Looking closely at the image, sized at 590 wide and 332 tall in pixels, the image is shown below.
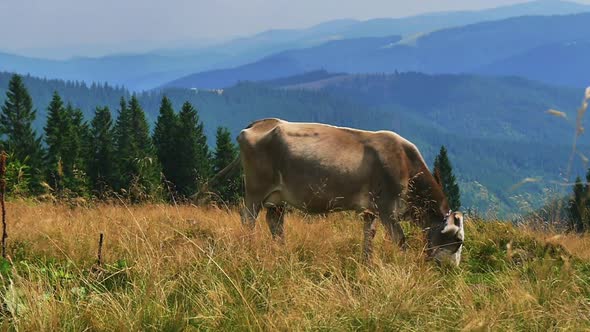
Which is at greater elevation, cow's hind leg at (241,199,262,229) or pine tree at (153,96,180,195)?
cow's hind leg at (241,199,262,229)

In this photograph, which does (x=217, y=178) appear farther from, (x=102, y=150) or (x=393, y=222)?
(x=102, y=150)

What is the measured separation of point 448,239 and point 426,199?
755mm

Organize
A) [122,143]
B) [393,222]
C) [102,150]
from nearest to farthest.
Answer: [393,222]
[102,150]
[122,143]

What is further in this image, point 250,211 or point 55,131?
point 55,131

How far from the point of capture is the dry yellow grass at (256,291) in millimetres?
4145

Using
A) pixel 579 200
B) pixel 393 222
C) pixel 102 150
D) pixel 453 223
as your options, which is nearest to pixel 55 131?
pixel 102 150

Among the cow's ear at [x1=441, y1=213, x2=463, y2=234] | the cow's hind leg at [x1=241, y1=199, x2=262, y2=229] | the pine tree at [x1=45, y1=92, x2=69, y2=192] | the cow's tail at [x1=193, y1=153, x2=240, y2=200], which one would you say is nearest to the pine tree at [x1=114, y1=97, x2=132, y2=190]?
the pine tree at [x1=45, y1=92, x2=69, y2=192]

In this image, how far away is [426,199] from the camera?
7773mm

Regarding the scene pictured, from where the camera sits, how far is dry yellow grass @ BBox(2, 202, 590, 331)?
163 inches

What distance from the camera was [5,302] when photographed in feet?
14.2

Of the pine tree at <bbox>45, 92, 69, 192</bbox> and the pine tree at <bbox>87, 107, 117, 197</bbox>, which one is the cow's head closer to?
the pine tree at <bbox>87, 107, 117, 197</bbox>

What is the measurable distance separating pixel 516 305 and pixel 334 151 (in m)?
3.87

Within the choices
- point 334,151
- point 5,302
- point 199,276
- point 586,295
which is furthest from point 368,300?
point 334,151

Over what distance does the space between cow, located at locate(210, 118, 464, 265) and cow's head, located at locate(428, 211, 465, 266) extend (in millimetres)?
13
